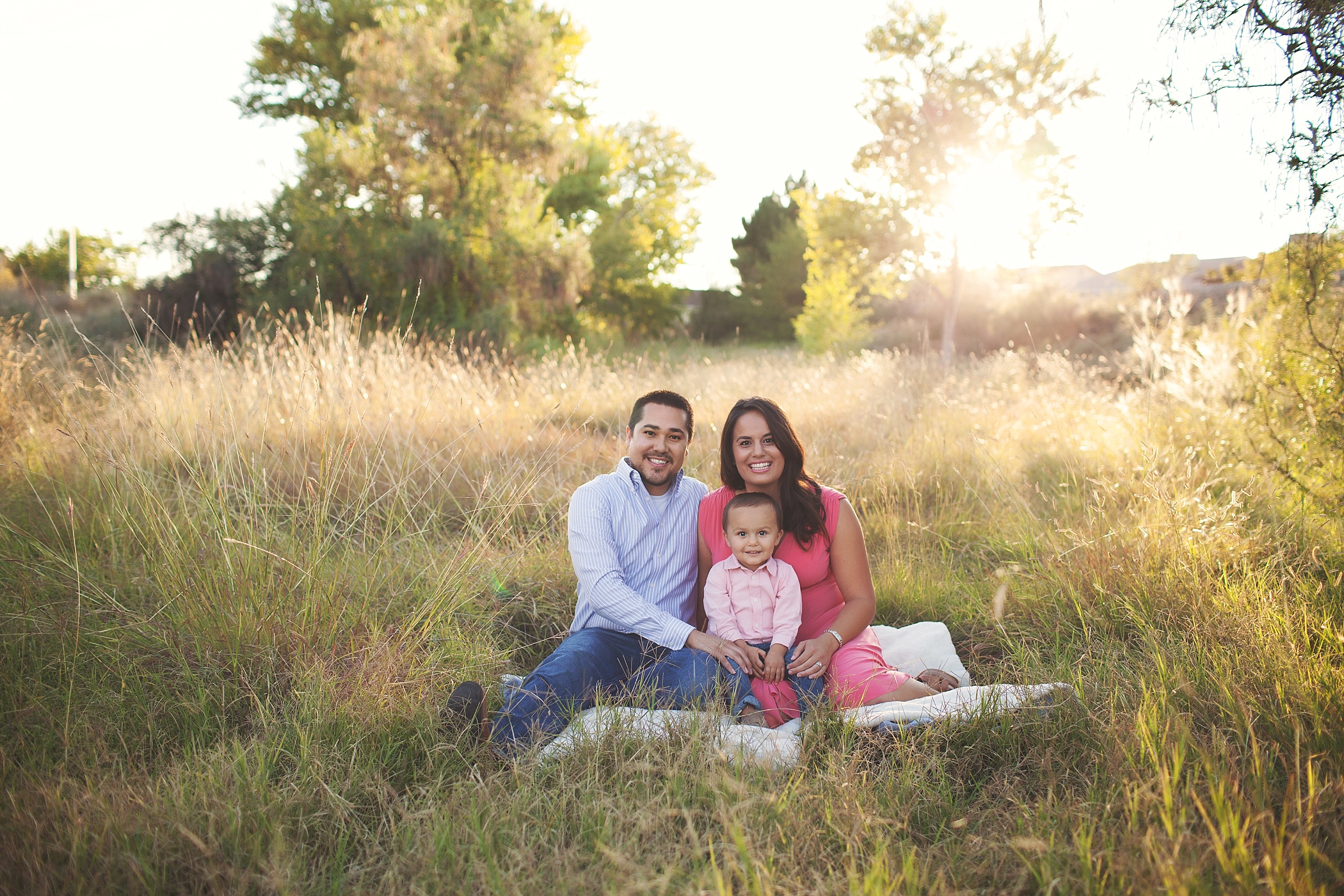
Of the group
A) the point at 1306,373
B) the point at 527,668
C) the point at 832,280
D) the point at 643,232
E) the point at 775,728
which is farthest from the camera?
the point at 643,232

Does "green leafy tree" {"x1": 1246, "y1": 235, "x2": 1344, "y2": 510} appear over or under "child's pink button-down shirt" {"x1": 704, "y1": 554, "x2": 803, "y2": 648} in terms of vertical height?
over

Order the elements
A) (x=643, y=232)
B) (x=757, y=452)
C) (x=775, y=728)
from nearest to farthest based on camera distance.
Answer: (x=775, y=728)
(x=757, y=452)
(x=643, y=232)

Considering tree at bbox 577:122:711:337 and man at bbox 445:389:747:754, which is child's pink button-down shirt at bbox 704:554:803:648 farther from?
tree at bbox 577:122:711:337

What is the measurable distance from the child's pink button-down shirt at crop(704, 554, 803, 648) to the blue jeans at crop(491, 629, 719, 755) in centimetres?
21

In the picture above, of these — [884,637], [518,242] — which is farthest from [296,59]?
[884,637]

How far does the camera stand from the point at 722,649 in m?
2.64

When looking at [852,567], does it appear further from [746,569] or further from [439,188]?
[439,188]

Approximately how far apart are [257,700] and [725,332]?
31.0 metres

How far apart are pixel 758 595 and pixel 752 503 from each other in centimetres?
36

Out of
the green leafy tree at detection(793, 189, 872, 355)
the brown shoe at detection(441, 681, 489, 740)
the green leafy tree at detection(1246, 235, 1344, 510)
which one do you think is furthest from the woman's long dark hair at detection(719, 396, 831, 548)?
the green leafy tree at detection(793, 189, 872, 355)

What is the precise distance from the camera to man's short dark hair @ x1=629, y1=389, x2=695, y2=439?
300cm

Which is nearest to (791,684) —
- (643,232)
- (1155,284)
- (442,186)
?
(442,186)

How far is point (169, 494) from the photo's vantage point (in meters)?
3.84

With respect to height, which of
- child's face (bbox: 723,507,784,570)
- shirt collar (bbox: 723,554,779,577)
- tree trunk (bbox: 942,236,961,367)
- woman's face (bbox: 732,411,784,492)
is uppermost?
tree trunk (bbox: 942,236,961,367)
